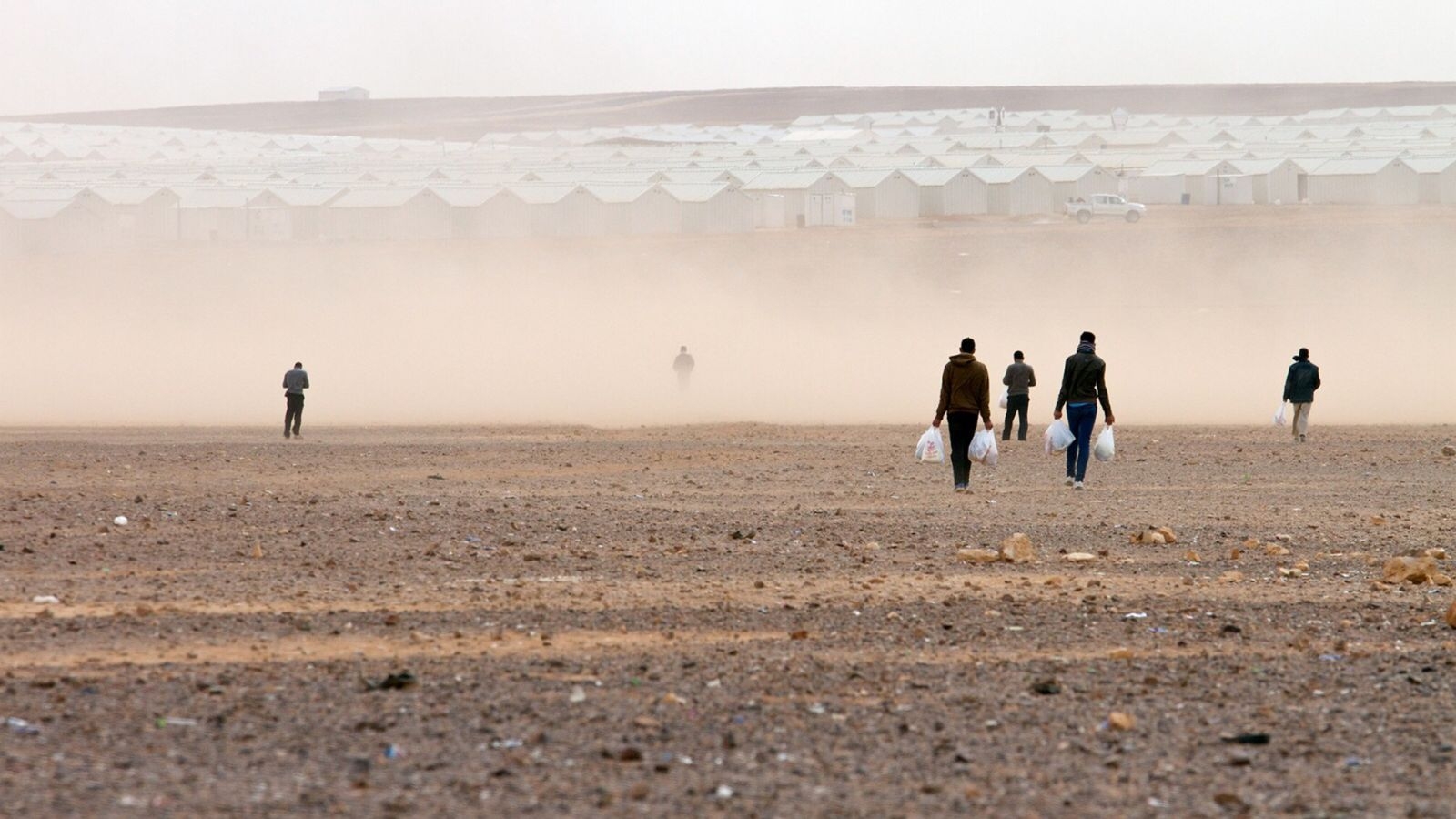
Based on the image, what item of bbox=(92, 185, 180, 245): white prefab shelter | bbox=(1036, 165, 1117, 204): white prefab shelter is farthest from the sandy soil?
bbox=(1036, 165, 1117, 204): white prefab shelter

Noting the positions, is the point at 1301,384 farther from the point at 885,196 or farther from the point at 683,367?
the point at 885,196

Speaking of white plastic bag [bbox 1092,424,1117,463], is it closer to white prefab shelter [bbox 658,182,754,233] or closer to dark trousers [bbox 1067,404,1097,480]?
dark trousers [bbox 1067,404,1097,480]

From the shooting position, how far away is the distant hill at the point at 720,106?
127875mm

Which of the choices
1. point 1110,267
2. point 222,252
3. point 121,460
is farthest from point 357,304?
point 121,460

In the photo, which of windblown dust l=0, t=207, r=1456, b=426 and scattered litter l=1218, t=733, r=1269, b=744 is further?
windblown dust l=0, t=207, r=1456, b=426

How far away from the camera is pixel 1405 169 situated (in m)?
53.9

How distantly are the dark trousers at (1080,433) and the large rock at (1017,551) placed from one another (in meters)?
4.49

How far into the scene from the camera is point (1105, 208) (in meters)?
53.0

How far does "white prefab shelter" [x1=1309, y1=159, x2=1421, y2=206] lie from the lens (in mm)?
53625

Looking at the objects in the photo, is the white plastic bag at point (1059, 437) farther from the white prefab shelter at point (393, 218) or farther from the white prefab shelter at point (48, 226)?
the white prefab shelter at point (48, 226)

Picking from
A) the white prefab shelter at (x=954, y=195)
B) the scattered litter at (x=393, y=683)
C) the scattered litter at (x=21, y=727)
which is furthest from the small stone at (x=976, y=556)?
the white prefab shelter at (x=954, y=195)

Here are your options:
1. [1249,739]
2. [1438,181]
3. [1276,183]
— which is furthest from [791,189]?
[1249,739]

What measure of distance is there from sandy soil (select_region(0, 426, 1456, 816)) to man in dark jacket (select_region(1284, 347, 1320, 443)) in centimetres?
701

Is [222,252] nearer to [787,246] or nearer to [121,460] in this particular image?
[787,246]
